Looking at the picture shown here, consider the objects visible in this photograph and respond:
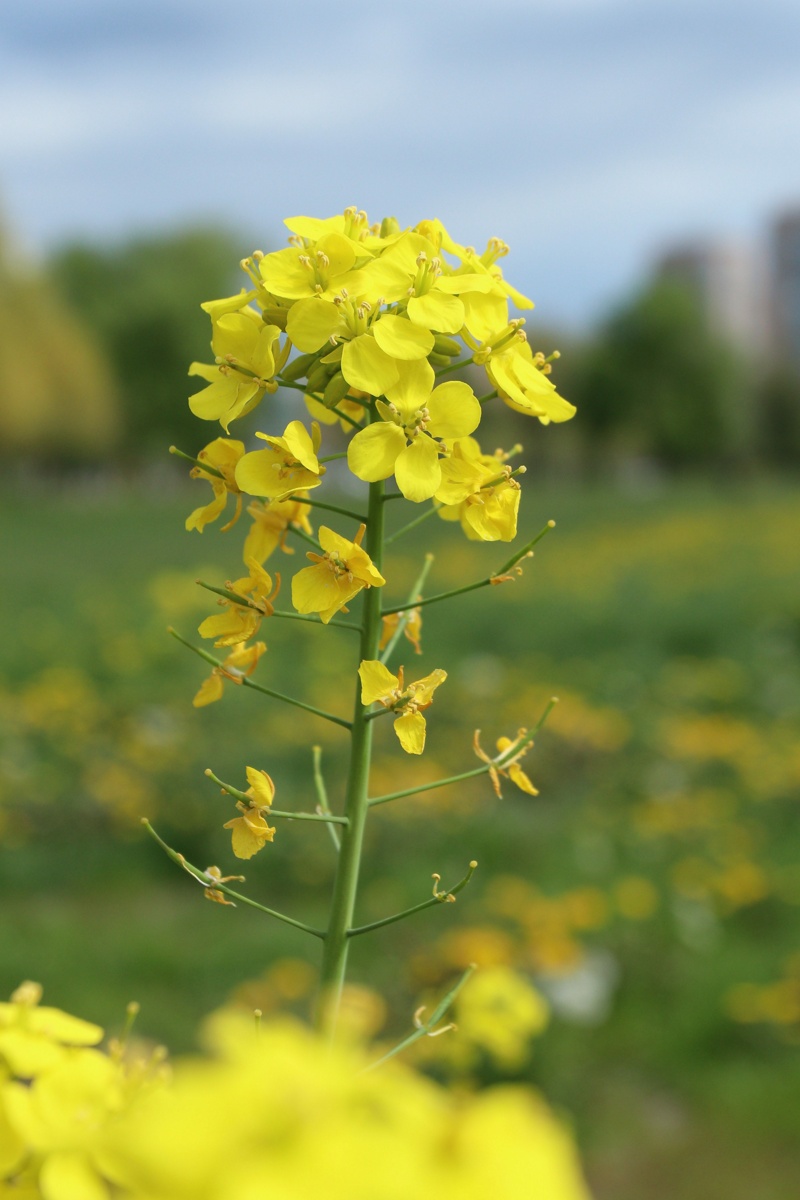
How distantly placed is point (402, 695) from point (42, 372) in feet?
88.6

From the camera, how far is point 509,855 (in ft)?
17.2

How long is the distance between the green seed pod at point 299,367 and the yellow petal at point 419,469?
0.60ft

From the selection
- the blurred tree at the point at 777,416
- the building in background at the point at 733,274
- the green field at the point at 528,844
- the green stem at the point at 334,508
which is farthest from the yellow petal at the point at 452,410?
the building in background at the point at 733,274

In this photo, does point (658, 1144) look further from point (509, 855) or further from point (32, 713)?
point (32, 713)

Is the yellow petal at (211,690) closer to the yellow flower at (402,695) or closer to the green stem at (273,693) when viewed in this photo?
the green stem at (273,693)

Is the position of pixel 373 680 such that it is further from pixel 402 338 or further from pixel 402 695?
pixel 402 338

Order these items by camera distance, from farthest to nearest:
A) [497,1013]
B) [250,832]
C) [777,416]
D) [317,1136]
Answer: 1. [777,416]
2. [497,1013]
3. [250,832]
4. [317,1136]

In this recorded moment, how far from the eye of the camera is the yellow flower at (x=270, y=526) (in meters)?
1.36

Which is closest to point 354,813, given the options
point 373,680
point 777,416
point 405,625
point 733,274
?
point 373,680

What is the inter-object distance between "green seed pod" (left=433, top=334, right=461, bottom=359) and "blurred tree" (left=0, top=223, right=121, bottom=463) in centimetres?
2510

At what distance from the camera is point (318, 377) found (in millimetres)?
1271

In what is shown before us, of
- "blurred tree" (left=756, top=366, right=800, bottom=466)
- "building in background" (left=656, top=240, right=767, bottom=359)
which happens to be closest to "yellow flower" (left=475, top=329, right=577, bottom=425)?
"blurred tree" (left=756, top=366, right=800, bottom=466)

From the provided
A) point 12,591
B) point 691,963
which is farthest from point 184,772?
point 12,591

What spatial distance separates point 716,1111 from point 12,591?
937cm
